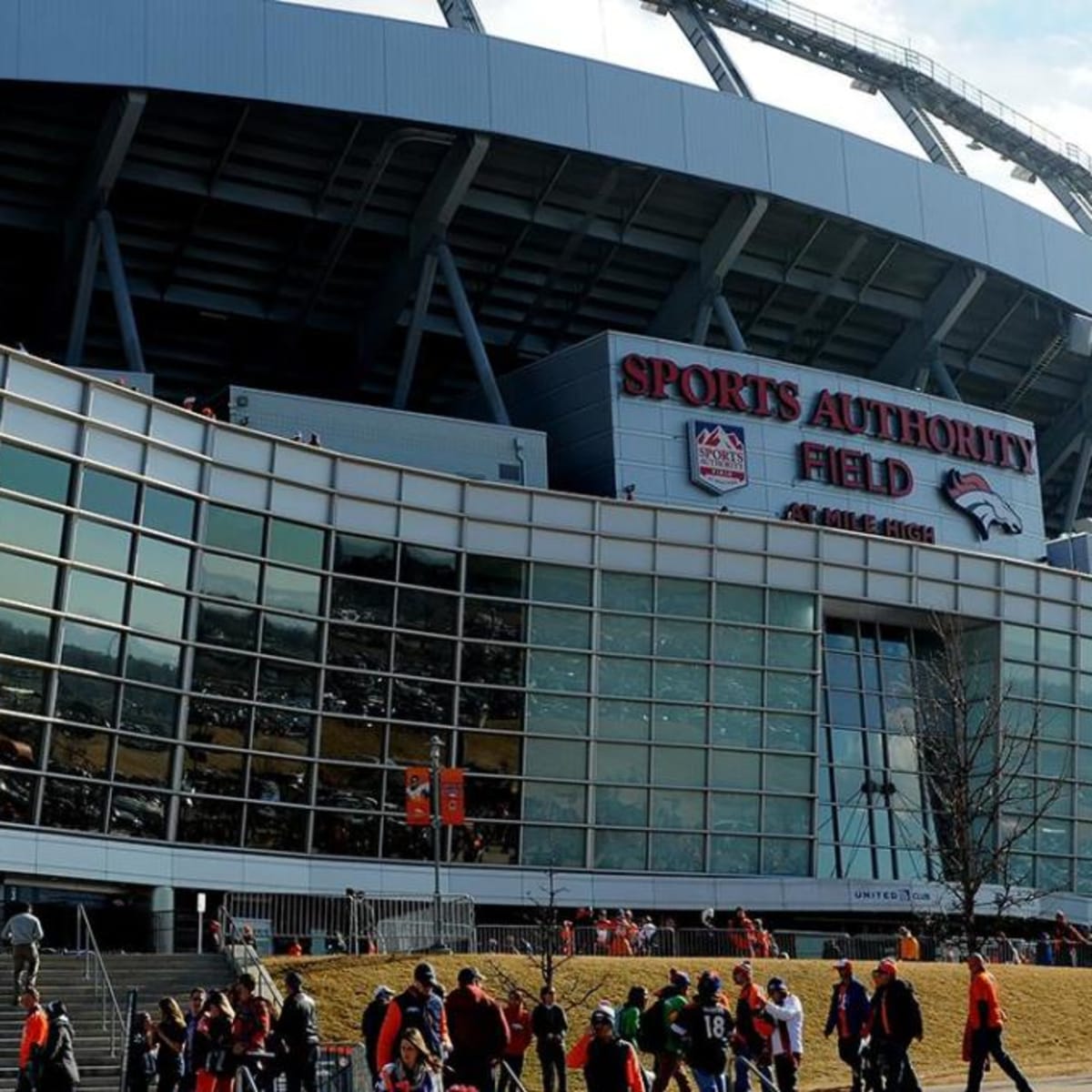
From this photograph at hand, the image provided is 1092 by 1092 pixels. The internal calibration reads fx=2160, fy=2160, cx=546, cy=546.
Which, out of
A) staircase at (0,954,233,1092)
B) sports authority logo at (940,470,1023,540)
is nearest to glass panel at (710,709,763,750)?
sports authority logo at (940,470,1023,540)

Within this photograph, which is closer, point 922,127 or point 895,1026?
point 895,1026

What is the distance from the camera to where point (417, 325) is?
205 ft

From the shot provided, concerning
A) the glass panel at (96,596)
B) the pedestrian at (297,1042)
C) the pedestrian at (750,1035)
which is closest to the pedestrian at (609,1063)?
the pedestrian at (297,1042)

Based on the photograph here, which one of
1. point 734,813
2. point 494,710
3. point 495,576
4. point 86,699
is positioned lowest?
point 734,813

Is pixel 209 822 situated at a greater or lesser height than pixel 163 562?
lesser

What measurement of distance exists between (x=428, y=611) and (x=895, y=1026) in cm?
2982

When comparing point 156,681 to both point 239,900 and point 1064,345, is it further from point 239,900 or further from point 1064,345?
point 1064,345

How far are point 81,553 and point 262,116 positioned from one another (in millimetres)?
18333

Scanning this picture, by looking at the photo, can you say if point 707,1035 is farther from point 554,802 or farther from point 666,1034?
point 554,802

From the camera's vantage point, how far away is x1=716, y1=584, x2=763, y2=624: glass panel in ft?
185

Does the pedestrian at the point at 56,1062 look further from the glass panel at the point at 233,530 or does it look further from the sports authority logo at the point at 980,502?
the sports authority logo at the point at 980,502

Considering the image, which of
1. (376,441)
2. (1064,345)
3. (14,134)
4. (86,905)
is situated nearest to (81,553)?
(86,905)

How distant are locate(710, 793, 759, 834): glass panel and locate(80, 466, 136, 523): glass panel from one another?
1761 centimetres

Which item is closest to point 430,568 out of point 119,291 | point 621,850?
point 621,850
